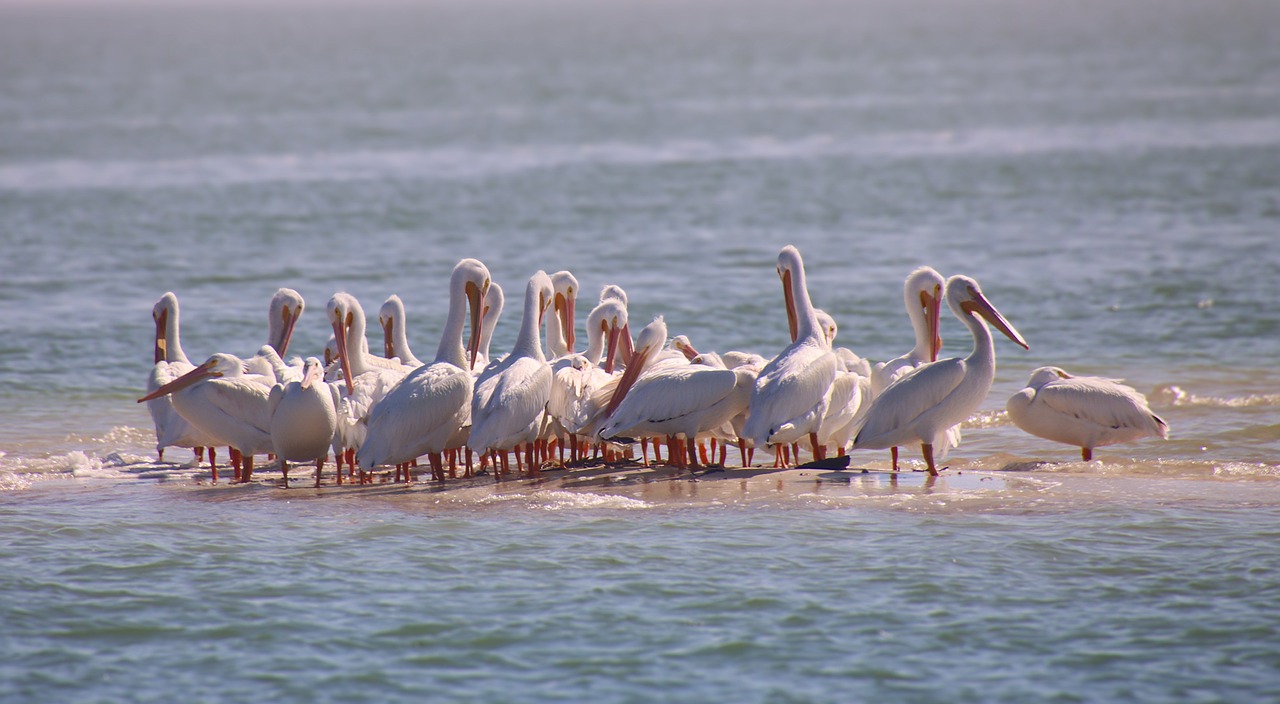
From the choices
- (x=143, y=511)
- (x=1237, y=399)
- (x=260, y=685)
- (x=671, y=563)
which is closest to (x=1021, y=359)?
(x=1237, y=399)

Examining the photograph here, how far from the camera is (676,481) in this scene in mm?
8516

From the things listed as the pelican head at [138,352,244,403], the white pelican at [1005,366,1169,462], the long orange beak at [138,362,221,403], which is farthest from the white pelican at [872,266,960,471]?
the long orange beak at [138,362,221,403]

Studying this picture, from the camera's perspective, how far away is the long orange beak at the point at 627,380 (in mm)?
8820

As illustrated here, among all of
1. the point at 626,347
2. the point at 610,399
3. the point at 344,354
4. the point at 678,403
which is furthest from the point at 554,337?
the point at 678,403

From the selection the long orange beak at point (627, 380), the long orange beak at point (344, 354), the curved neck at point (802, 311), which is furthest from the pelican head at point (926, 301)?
the long orange beak at point (344, 354)

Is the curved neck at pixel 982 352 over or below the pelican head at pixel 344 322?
below

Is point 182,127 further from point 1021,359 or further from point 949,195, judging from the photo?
point 1021,359

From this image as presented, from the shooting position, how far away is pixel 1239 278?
1678 cm

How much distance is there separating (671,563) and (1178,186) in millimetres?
20460

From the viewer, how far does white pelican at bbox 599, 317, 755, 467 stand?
8484mm

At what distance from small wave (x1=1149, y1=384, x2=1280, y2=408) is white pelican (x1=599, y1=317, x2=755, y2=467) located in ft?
14.5

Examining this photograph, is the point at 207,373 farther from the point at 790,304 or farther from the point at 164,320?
the point at 790,304

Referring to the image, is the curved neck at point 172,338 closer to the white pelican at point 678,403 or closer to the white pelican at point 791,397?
the white pelican at point 678,403

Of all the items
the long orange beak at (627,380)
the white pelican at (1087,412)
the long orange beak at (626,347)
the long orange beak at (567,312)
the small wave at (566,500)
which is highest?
the long orange beak at (567,312)
